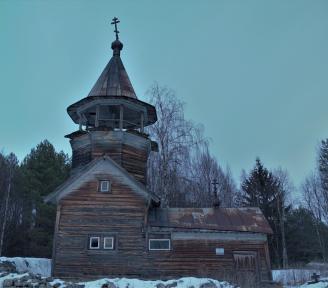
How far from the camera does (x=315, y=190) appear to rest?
148ft

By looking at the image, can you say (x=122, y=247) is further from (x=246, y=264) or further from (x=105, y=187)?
(x=246, y=264)

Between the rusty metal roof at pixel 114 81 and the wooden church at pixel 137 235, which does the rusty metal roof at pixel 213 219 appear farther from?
the rusty metal roof at pixel 114 81

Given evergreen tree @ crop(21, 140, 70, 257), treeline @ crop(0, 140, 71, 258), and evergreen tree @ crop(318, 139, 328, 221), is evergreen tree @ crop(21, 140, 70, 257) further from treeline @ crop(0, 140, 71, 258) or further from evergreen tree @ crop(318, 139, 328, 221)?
evergreen tree @ crop(318, 139, 328, 221)

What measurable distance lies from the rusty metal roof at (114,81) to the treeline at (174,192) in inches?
270

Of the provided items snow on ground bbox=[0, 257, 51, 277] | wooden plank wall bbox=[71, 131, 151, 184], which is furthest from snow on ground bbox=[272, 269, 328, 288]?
snow on ground bbox=[0, 257, 51, 277]

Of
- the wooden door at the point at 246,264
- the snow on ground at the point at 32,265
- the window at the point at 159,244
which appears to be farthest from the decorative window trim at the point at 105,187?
the wooden door at the point at 246,264

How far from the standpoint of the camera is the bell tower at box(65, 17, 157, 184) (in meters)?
21.2

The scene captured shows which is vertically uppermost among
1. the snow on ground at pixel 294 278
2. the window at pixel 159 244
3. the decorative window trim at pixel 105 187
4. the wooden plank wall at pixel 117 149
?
the wooden plank wall at pixel 117 149

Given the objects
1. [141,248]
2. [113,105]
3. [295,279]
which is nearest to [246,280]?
[295,279]

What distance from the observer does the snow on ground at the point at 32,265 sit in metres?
21.0

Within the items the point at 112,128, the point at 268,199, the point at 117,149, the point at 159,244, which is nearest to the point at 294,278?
the point at 159,244

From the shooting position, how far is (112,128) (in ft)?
71.0

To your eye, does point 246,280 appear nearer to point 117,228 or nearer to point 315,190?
point 117,228

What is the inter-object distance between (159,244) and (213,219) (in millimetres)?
3319
